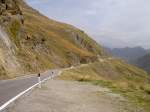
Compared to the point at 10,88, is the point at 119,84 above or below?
below

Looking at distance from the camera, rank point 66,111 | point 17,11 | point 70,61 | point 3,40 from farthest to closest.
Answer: point 70,61 → point 17,11 → point 3,40 → point 66,111

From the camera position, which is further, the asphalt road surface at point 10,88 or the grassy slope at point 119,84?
the grassy slope at point 119,84

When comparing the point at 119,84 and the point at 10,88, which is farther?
the point at 119,84

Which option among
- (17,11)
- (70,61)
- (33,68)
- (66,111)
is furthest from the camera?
(70,61)

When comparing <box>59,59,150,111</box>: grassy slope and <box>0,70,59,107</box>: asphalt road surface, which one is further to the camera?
<box>59,59,150,111</box>: grassy slope

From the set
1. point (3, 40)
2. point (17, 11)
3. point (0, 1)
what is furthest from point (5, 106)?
point (17, 11)

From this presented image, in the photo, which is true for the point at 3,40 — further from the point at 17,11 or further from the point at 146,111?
the point at 146,111

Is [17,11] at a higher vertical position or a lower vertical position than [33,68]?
higher

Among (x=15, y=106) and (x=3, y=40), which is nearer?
(x=15, y=106)

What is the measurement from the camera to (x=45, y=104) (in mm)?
16031

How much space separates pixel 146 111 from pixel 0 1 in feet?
194

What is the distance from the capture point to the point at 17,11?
79.1 meters

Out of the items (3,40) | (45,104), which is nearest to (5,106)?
(45,104)

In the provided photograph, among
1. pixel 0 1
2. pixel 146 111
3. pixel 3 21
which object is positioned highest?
pixel 0 1
